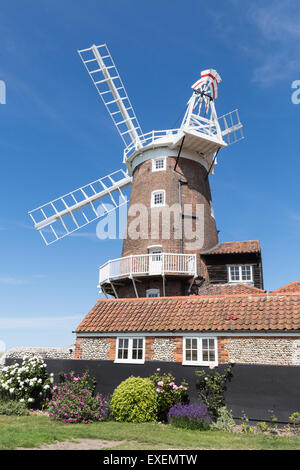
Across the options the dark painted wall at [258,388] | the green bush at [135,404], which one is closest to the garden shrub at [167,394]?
the dark painted wall at [258,388]

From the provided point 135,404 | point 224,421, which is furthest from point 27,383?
point 224,421

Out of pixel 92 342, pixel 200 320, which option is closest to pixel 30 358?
pixel 92 342

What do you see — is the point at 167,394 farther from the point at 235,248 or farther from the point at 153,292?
the point at 235,248

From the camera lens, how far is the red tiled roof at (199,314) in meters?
13.9

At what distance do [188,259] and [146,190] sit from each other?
6.35m

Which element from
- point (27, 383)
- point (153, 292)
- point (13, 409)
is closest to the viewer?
point (13, 409)

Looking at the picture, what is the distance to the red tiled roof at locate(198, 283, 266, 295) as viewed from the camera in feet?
71.8

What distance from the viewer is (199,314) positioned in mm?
15336

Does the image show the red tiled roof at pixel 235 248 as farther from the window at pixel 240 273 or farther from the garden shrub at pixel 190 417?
the garden shrub at pixel 190 417

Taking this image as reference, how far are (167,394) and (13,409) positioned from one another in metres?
6.10

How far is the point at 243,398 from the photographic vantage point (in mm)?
12750

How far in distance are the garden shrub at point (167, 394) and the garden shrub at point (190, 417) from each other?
58 centimetres
